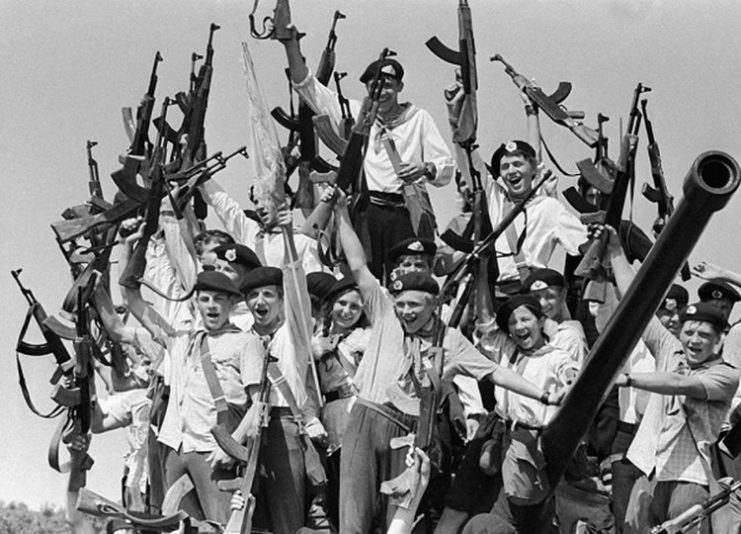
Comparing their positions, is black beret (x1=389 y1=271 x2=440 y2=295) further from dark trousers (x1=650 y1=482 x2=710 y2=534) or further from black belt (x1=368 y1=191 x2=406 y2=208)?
black belt (x1=368 y1=191 x2=406 y2=208)

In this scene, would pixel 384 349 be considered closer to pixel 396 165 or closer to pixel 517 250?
pixel 517 250

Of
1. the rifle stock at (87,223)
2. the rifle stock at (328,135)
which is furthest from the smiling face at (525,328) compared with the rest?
the rifle stock at (87,223)

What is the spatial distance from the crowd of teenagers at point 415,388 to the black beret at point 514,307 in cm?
2

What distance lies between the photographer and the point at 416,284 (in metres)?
12.7

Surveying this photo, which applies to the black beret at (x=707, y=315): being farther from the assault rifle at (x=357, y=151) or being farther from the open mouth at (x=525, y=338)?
the assault rifle at (x=357, y=151)

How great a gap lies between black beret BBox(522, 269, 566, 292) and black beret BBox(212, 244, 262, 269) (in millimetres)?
2204

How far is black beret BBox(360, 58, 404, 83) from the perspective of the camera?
15.4 metres

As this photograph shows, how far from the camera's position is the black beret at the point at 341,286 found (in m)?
13.7

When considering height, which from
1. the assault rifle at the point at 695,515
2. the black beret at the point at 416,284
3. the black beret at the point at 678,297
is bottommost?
the assault rifle at the point at 695,515

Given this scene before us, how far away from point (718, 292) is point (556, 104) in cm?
350

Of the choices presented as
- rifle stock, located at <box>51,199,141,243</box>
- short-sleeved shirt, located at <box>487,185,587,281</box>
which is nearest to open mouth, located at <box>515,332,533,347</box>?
short-sleeved shirt, located at <box>487,185,587,281</box>

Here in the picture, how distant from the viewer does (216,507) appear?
42.3ft

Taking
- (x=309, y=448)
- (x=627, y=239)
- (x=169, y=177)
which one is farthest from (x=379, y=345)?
(x=169, y=177)

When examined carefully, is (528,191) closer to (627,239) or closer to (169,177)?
(627,239)
